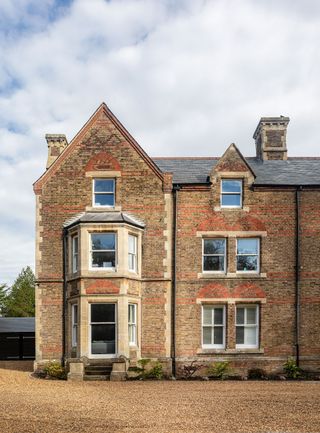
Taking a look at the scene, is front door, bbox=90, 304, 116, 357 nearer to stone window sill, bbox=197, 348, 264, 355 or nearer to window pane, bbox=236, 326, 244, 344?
stone window sill, bbox=197, 348, 264, 355

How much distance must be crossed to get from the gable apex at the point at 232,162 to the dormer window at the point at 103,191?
204 inches

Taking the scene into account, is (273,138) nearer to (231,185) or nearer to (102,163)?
(231,185)

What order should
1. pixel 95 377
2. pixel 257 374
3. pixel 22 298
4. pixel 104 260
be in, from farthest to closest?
pixel 22 298
pixel 104 260
pixel 257 374
pixel 95 377

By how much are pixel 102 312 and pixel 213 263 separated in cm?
594

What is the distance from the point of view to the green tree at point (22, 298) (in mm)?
66562

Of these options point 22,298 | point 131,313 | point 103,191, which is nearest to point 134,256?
point 131,313

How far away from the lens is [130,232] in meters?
25.1

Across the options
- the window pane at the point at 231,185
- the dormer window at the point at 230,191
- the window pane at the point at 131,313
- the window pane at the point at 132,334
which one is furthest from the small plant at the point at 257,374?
the window pane at the point at 231,185

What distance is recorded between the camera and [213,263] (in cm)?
2605

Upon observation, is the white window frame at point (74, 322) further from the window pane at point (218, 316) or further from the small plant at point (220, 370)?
the window pane at point (218, 316)

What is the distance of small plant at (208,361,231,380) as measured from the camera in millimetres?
24484

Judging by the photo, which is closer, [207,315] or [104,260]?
[104,260]

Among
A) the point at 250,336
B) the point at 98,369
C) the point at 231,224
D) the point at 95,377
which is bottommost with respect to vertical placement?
the point at 95,377

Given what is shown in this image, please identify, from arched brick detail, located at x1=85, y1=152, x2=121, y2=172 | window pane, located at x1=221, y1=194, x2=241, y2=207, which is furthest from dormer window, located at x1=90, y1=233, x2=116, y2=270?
window pane, located at x1=221, y1=194, x2=241, y2=207
